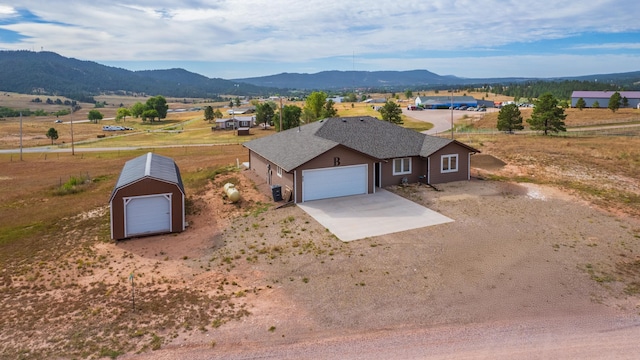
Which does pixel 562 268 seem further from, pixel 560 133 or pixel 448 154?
pixel 560 133

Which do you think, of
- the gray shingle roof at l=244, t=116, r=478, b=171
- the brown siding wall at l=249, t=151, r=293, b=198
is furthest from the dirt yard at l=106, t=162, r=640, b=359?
the gray shingle roof at l=244, t=116, r=478, b=171

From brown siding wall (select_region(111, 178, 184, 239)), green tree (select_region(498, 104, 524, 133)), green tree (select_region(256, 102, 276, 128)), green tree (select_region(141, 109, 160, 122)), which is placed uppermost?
green tree (select_region(141, 109, 160, 122))

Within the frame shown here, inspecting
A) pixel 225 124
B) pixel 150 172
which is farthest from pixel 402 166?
pixel 225 124

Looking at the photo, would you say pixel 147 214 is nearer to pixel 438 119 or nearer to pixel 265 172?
pixel 265 172

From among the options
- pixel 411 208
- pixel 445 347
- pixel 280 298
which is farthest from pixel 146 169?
pixel 445 347

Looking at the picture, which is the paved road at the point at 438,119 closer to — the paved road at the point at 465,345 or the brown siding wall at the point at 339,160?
the brown siding wall at the point at 339,160

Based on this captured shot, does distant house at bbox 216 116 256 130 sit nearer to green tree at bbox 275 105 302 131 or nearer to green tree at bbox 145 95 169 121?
green tree at bbox 275 105 302 131
